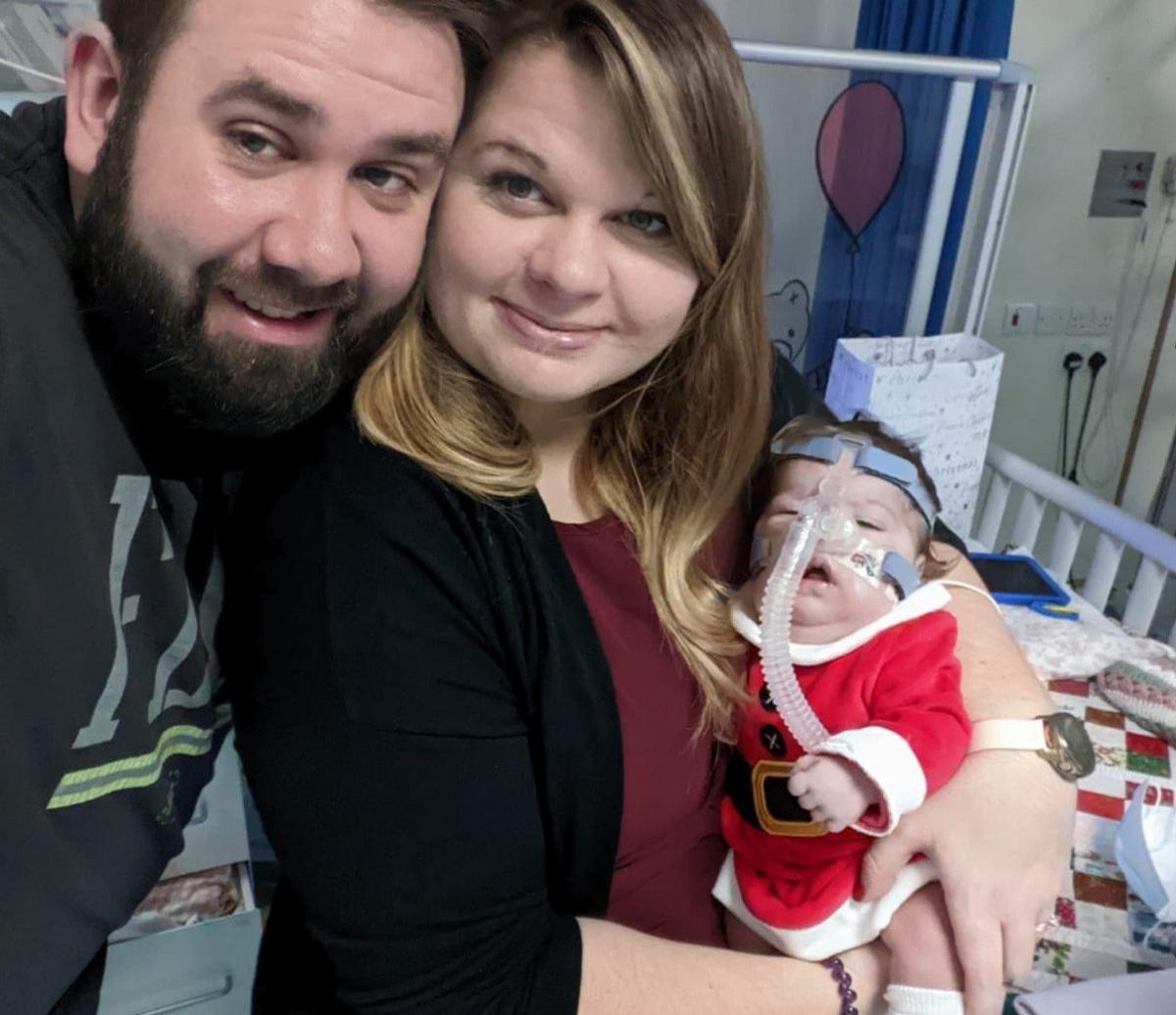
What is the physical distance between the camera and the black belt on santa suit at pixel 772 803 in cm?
107

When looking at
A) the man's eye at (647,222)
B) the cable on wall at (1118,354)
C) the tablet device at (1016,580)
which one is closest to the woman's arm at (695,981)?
the man's eye at (647,222)

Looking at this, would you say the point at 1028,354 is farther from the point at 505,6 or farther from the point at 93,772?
the point at 93,772

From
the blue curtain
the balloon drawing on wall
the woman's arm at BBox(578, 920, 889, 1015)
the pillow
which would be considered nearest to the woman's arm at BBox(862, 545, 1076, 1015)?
the woman's arm at BBox(578, 920, 889, 1015)

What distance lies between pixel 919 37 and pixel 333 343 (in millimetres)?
2099

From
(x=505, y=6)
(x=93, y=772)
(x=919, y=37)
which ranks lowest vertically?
(x=93, y=772)

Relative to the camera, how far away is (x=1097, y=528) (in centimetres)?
204

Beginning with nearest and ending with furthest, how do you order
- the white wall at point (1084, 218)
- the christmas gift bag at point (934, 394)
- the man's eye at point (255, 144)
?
the man's eye at point (255, 144) < the christmas gift bag at point (934, 394) < the white wall at point (1084, 218)

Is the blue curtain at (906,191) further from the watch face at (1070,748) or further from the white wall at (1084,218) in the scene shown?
the watch face at (1070,748)

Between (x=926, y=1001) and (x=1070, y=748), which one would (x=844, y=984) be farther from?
(x=1070, y=748)

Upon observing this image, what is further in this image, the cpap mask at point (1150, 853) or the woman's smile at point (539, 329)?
the cpap mask at point (1150, 853)

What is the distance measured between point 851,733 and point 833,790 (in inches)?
3.3

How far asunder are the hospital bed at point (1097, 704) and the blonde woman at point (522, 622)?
0.22 meters

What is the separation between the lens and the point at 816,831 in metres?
1.06

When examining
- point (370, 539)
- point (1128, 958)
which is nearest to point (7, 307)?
point (370, 539)
